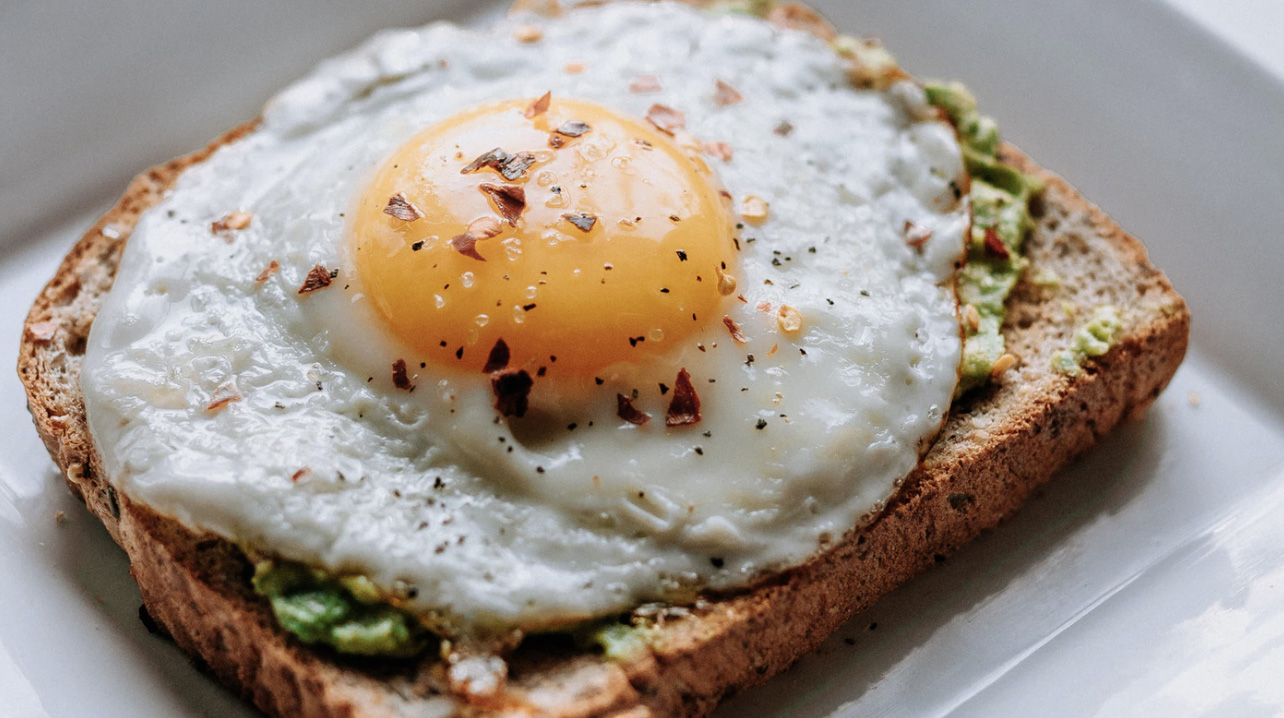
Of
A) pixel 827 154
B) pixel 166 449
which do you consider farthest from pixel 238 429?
pixel 827 154

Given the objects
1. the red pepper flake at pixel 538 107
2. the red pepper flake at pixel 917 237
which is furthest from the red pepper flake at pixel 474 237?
the red pepper flake at pixel 917 237

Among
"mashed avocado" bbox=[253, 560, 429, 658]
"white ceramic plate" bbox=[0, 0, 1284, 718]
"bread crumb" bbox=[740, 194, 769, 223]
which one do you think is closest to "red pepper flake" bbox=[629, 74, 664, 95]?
"bread crumb" bbox=[740, 194, 769, 223]

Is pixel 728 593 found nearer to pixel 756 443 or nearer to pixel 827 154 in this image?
pixel 756 443

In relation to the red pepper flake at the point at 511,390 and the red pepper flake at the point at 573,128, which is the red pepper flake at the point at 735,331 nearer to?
the red pepper flake at the point at 511,390

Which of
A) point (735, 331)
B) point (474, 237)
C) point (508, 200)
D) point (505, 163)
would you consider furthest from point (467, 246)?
point (735, 331)

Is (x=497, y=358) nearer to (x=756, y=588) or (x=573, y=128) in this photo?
(x=573, y=128)

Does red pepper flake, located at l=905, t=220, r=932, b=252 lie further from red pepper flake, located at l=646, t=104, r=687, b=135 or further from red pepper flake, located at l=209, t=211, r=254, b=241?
red pepper flake, located at l=209, t=211, r=254, b=241
